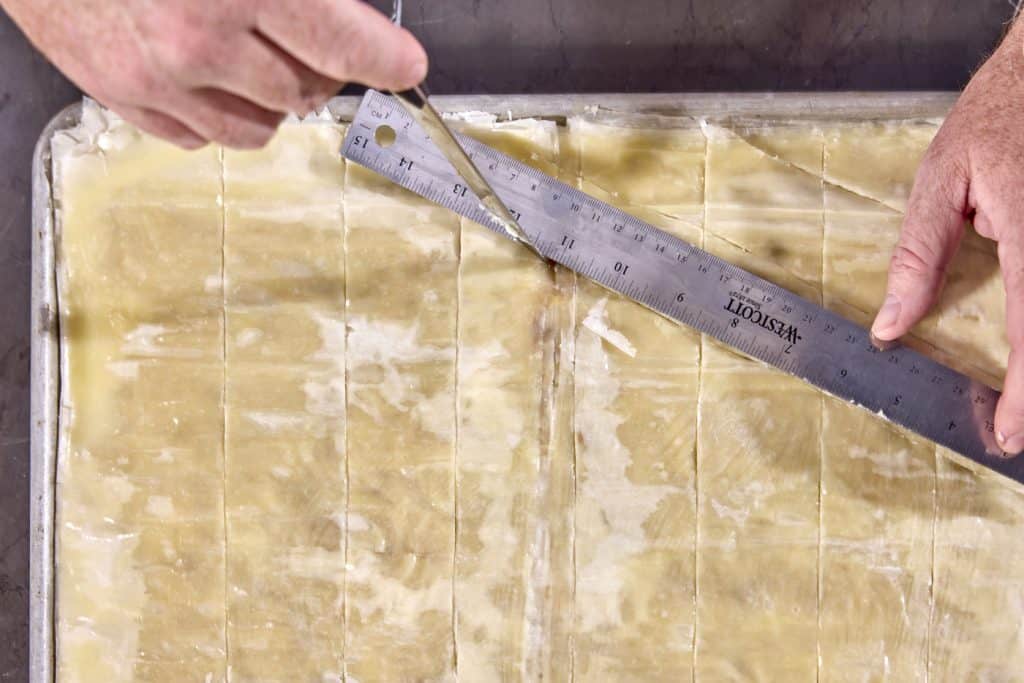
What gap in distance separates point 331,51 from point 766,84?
71.0 inches

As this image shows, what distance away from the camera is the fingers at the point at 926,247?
223 cm

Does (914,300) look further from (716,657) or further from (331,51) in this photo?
(331,51)

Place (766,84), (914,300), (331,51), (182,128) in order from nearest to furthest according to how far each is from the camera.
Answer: (331,51) → (182,128) → (914,300) → (766,84)

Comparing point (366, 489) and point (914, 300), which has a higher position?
point (914, 300)

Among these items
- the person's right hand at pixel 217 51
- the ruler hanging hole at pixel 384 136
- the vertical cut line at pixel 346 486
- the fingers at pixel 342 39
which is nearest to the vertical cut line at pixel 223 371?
the vertical cut line at pixel 346 486

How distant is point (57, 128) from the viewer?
254cm

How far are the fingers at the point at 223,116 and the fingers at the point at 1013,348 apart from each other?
6.56 ft

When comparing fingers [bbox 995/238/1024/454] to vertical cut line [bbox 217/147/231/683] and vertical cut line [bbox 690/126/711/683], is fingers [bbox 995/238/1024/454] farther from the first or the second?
vertical cut line [bbox 217/147/231/683]

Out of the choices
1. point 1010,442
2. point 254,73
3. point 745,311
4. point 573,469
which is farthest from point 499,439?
point 1010,442

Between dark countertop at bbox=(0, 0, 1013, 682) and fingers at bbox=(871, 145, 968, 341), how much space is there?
68cm

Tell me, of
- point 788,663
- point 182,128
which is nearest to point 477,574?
point 788,663

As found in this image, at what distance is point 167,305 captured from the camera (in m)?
2.42

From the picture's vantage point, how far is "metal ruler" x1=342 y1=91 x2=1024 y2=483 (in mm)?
2287

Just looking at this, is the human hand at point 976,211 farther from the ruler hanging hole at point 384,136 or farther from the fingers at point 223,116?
the fingers at point 223,116
